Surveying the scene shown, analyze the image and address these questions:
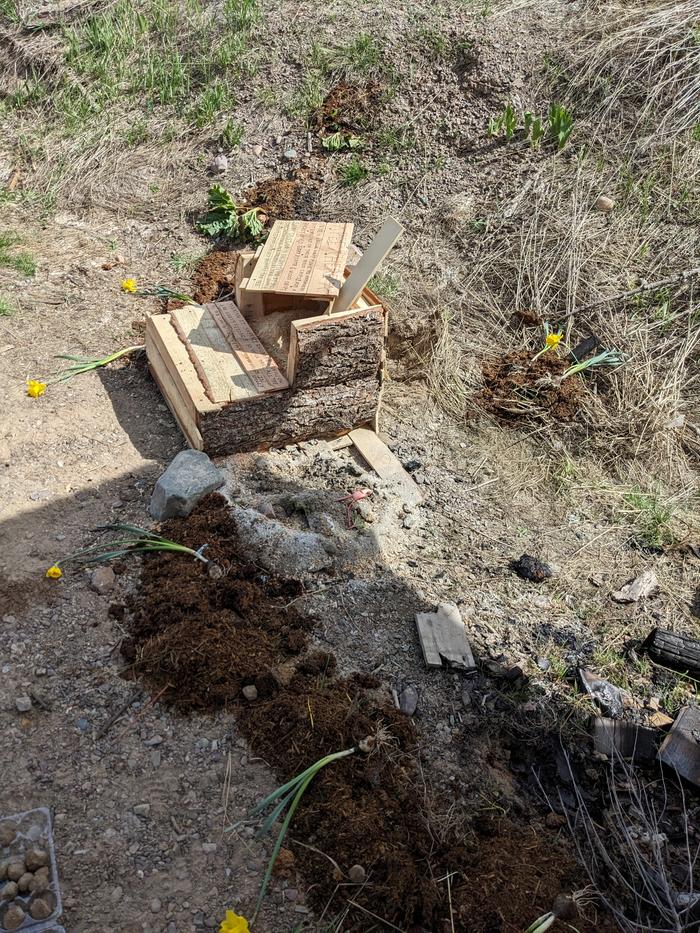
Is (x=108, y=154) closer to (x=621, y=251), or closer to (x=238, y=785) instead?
(x=621, y=251)

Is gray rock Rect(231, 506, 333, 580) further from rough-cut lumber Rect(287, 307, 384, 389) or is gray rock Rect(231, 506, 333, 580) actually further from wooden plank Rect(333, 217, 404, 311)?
wooden plank Rect(333, 217, 404, 311)

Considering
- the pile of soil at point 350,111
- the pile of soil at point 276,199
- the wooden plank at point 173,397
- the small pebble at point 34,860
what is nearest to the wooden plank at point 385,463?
the wooden plank at point 173,397

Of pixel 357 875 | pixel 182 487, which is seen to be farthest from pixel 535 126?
pixel 357 875

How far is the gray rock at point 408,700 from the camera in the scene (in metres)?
3.18

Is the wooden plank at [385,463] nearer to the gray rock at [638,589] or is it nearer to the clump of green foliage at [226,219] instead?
the gray rock at [638,589]

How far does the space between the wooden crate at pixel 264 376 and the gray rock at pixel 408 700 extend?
5.52ft

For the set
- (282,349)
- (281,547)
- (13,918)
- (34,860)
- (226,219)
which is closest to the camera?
(13,918)

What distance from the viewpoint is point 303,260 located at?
450 centimetres

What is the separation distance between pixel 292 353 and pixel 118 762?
6.96ft

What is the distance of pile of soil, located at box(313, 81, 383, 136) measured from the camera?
6.42m

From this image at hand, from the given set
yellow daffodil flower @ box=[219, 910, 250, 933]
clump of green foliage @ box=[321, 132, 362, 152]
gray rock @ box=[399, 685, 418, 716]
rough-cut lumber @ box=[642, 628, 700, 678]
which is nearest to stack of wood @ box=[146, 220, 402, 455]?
gray rock @ box=[399, 685, 418, 716]

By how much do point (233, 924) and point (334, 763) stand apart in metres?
0.64

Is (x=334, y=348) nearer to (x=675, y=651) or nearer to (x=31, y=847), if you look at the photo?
(x=675, y=651)

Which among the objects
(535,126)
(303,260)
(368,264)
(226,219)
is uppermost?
(535,126)
